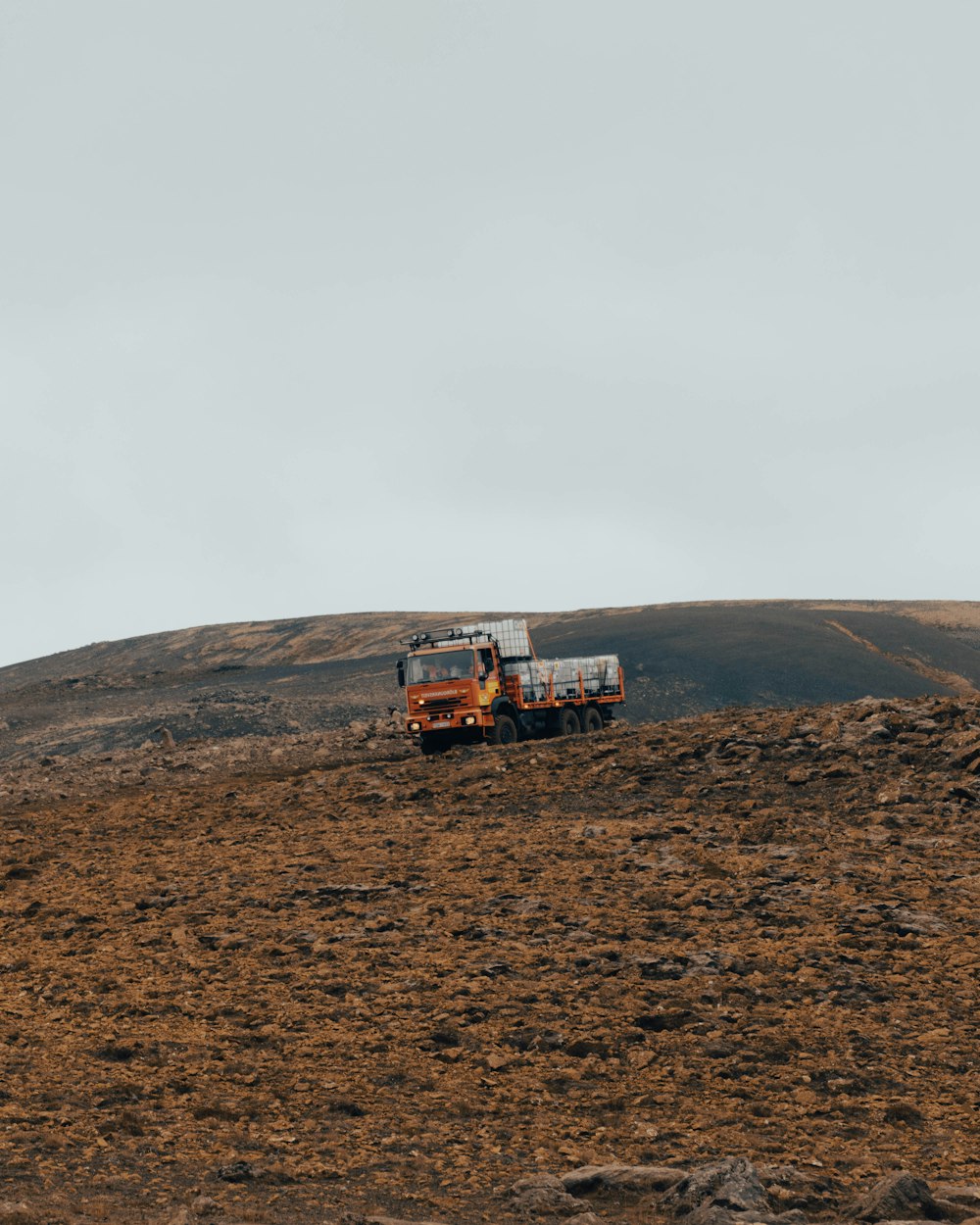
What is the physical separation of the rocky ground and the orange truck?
5973 mm

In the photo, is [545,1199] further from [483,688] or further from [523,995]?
[483,688]

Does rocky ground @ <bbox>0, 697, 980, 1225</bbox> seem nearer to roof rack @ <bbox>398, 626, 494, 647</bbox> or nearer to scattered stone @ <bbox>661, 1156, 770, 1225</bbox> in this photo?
scattered stone @ <bbox>661, 1156, 770, 1225</bbox>

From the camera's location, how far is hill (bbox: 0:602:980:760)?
4775 centimetres

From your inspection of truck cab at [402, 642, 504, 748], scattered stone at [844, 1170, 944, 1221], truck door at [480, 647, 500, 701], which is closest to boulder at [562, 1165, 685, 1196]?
scattered stone at [844, 1170, 944, 1221]

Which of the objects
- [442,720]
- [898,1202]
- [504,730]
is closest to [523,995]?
A: [898,1202]

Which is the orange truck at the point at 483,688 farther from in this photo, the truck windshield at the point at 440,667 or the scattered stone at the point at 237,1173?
the scattered stone at the point at 237,1173

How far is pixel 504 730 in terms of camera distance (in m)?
30.5


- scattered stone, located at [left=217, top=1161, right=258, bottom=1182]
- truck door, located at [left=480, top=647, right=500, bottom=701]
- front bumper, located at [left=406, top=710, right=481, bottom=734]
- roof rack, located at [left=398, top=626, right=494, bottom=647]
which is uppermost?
roof rack, located at [left=398, top=626, right=494, bottom=647]

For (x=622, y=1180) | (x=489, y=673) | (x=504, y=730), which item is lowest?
(x=622, y=1180)

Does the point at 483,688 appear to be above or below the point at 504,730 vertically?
above

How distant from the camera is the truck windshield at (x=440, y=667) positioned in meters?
30.1

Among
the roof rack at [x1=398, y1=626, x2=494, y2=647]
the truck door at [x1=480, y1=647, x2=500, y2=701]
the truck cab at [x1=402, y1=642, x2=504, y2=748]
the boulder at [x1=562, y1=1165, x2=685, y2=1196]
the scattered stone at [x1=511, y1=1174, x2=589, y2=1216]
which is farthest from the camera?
the roof rack at [x1=398, y1=626, x2=494, y2=647]

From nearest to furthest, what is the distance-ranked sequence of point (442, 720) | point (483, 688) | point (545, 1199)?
point (545, 1199) < point (442, 720) < point (483, 688)

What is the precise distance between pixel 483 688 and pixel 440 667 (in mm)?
1159
